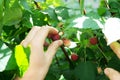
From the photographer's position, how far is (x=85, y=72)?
0.84m

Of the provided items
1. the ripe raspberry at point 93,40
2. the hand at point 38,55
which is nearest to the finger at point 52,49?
the hand at point 38,55

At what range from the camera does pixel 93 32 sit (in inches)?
31.8

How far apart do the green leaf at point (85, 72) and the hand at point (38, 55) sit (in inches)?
4.4

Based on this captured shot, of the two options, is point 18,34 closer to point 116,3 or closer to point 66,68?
point 66,68

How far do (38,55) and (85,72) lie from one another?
0.19m

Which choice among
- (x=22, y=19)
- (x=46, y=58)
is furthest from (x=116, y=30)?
(x=22, y=19)

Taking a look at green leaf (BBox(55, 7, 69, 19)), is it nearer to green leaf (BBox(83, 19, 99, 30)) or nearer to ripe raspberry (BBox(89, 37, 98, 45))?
ripe raspberry (BBox(89, 37, 98, 45))

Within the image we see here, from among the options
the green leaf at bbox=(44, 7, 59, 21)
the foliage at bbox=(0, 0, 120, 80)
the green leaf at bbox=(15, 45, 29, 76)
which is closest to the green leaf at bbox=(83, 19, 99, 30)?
the foliage at bbox=(0, 0, 120, 80)

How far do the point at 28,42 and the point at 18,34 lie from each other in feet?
0.47

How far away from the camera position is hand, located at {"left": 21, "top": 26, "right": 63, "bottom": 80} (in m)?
0.67

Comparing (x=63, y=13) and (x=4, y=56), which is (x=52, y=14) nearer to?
(x=63, y=13)

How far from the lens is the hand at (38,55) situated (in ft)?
2.21

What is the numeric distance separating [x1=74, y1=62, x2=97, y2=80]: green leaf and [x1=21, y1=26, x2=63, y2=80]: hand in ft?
0.37

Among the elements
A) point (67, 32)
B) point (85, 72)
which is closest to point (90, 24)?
point (67, 32)
